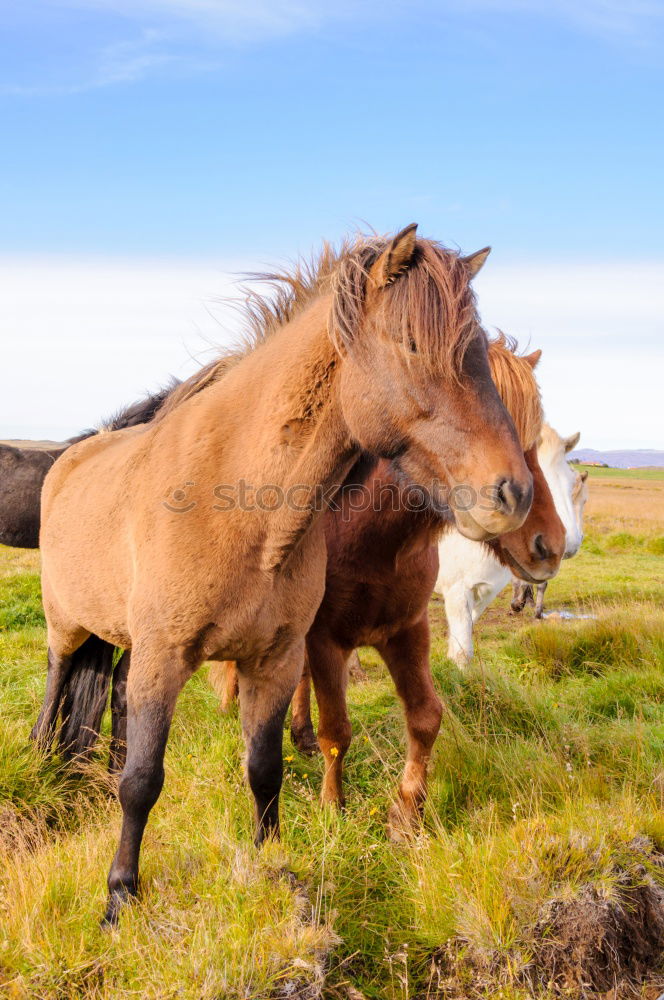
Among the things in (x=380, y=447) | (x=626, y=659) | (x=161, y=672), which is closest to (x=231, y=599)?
(x=161, y=672)

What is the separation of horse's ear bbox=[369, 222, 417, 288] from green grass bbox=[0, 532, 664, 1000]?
2.10 metres

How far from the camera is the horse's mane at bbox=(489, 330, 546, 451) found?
364cm

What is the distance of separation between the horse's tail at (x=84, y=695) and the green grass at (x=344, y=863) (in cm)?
19

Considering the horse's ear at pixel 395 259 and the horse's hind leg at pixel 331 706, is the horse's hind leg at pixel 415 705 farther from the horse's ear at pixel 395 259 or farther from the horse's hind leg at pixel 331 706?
the horse's ear at pixel 395 259

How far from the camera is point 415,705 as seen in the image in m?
3.72

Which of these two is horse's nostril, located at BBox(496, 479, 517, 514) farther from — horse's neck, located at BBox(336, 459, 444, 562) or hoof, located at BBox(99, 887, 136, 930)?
hoof, located at BBox(99, 887, 136, 930)

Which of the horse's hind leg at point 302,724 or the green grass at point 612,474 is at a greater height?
the green grass at point 612,474

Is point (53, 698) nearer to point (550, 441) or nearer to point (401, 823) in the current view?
point (401, 823)

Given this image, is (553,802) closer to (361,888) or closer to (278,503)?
(361,888)

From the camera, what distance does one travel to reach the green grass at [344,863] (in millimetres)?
2455

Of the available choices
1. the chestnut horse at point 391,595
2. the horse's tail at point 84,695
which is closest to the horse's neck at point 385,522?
the chestnut horse at point 391,595

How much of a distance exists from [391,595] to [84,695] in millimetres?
1979

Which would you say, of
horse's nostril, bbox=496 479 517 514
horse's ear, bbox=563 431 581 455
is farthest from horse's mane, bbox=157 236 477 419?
horse's ear, bbox=563 431 581 455

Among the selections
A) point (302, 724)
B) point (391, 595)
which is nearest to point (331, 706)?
point (391, 595)
